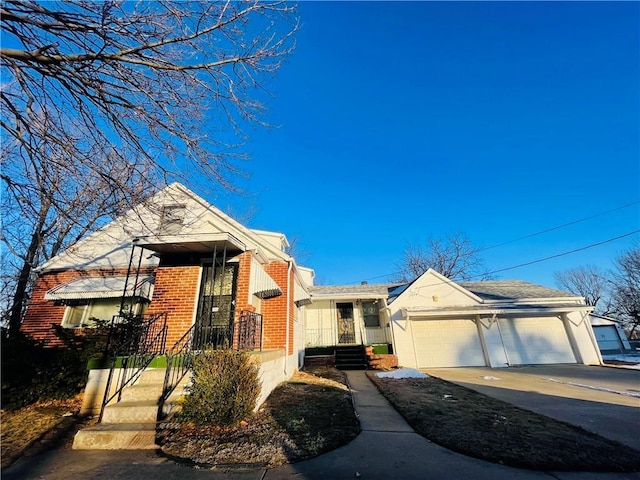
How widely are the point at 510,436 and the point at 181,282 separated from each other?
843 cm

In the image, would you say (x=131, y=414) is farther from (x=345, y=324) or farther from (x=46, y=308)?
(x=345, y=324)

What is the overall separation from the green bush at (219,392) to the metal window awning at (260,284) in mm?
3674

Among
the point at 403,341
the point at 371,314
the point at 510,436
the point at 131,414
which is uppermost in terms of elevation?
the point at 371,314

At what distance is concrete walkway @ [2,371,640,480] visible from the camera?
3.16 m

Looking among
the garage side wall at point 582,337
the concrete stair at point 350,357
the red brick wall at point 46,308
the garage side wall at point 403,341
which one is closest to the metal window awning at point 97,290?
the red brick wall at point 46,308

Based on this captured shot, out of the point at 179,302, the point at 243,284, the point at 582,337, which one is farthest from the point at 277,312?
the point at 582,337

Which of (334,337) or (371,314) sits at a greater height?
(371,314)

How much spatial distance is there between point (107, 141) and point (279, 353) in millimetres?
6707

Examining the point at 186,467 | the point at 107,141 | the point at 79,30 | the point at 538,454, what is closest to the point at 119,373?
the point at 186,467

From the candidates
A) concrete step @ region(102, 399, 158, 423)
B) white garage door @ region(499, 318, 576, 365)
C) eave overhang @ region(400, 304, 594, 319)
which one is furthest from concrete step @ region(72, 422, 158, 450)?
white garage door @ region(499, 318, 576, 365)

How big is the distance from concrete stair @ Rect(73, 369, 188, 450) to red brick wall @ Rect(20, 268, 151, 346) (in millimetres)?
5848

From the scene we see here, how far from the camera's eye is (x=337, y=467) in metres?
3.36

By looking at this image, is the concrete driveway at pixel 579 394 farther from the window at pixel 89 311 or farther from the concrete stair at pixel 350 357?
the window at pixel 89 311

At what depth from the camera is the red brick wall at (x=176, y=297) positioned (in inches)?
325
